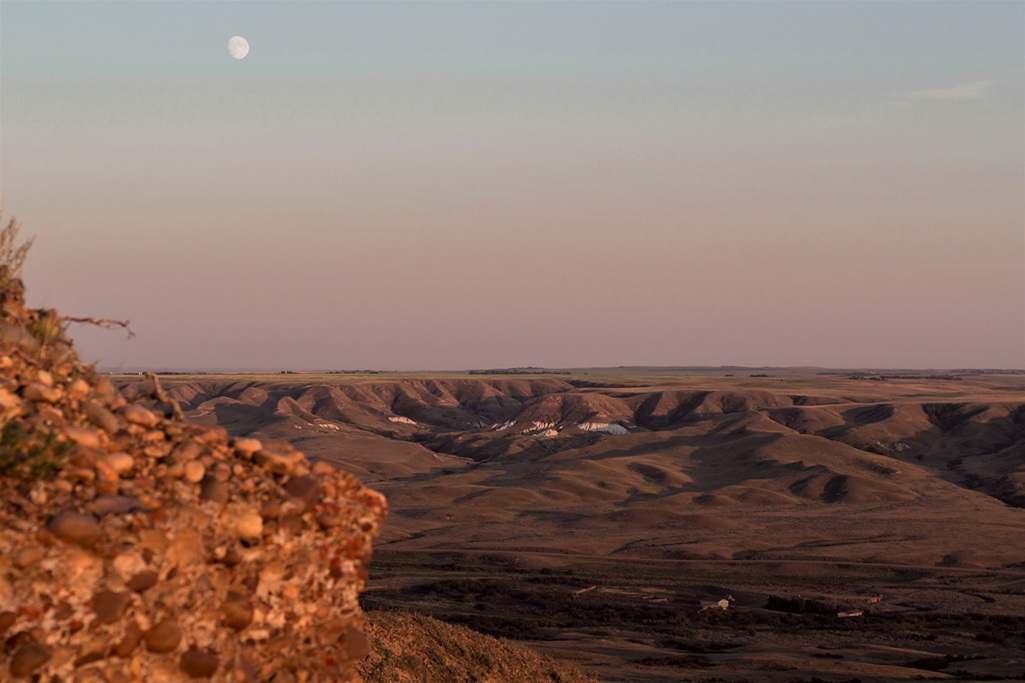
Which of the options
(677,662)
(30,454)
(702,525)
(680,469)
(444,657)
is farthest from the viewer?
(680,469)

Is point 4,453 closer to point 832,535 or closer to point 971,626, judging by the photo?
point 971,626

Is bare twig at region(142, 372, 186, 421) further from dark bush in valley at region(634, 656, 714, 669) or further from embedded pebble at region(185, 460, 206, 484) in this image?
dark bush in valley at region(634, 656, 714, 669)

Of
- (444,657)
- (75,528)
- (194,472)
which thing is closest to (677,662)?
(444,657)

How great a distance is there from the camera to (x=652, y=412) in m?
145

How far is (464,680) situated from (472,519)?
2203 inches

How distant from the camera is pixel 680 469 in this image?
326 feet

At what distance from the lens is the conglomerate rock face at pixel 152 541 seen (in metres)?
5.06

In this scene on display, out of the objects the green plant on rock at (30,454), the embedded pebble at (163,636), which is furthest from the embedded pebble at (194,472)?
the embedded pebble at (163,636)

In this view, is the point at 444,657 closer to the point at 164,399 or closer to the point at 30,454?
the point at 164,399

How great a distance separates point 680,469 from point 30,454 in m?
96.5

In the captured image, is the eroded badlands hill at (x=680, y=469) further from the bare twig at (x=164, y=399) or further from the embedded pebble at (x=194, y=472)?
the embedded pebble at (x=194, y=472)

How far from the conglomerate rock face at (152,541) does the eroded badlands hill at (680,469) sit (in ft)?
93.1

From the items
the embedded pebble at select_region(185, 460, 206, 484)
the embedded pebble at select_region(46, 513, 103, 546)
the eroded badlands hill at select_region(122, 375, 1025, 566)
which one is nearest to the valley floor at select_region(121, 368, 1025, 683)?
the eroded badlands hill at select_region(122, 375, 1025, 566)

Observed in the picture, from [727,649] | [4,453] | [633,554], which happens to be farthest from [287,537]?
[633,554]
